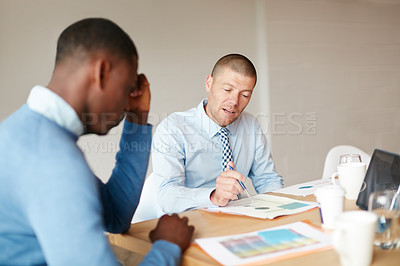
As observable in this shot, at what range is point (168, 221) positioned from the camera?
1196mm

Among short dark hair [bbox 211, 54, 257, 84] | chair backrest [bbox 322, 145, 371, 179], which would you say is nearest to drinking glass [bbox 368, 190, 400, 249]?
short dark hair [bbox 211, 54, 257, 84]

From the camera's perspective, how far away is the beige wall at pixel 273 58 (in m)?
2.88

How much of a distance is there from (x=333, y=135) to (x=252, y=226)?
3.32 m

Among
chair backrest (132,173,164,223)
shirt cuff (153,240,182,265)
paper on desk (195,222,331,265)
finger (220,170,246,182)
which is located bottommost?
chair backrest (132,173,164,223)

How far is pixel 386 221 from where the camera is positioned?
1069 mm

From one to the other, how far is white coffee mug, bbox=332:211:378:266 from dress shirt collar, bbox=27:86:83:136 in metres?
0.63

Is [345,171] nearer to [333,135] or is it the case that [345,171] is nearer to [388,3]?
[333,135]

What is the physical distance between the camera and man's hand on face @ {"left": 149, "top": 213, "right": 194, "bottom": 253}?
3.70 feet

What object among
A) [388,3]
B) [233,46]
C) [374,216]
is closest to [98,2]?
[233,46]

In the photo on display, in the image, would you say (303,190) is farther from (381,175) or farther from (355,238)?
(355,238)

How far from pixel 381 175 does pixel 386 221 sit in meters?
0.42

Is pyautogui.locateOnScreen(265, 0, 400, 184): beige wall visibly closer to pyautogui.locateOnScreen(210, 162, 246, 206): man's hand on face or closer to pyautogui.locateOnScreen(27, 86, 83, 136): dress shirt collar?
pyautogui.locateOnScreen(210, 162, 246, 206): man's hand on face

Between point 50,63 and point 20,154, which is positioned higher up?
point 50,63

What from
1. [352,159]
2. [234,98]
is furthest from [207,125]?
[352,159]
